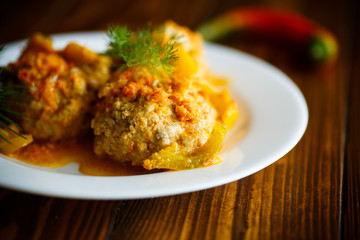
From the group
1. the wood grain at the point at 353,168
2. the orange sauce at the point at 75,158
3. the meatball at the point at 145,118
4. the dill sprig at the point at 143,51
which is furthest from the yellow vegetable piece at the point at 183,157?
the wood grain at the point at 353,168

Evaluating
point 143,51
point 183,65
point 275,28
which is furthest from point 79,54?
point 275,28

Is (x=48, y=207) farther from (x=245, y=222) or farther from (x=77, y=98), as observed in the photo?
(x=245, y=222)

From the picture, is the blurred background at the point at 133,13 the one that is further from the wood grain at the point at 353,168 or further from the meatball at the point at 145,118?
the meatball at the point at 145,118

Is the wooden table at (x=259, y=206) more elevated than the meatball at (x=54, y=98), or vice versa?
the meatball at (x=54, y=98)

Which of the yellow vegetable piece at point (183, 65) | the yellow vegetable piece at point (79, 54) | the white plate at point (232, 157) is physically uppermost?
the yellow vegetable piece at point (79, 54)

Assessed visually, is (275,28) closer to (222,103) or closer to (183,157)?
(222,103)
